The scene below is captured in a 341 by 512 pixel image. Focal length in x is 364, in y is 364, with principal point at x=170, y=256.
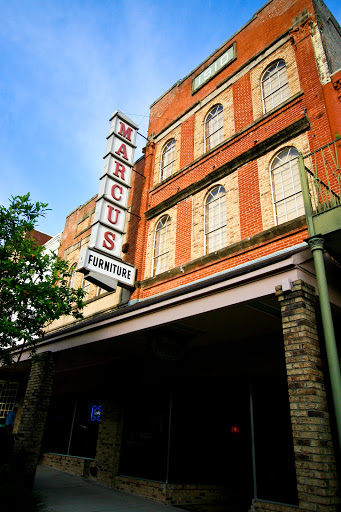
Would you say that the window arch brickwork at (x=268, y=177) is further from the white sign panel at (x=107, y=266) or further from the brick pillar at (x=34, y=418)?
the brick pillar at (x=34, y=418)

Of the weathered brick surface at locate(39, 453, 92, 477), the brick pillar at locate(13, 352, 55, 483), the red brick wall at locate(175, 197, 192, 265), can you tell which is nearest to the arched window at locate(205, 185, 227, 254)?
the red brick wall at locate(175, 197, 192, 265)

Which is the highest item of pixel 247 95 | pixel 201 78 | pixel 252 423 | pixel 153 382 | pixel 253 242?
pixel 201 78

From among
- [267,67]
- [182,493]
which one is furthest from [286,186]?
[182,493]

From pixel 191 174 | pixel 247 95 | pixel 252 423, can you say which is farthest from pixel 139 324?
pixel 247 95

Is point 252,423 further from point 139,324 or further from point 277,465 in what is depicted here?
point 139,324

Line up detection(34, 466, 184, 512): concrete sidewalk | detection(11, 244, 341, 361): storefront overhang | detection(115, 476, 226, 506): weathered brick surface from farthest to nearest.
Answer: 1. detection(115, 476, 226, 506): weathered brick surface
2. detection(34, 466, 184, 512): concrete sidewalk
3. detection(11, 244, 341, 361): storefront overhang

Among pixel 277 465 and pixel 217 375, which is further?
pixel 217 375

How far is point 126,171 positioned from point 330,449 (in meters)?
9.59

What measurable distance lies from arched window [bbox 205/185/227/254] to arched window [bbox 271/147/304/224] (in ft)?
5.25

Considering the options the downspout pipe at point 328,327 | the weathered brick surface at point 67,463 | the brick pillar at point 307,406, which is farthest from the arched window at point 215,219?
the weathered brick surface at point 67,463

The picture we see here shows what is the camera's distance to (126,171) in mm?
11773

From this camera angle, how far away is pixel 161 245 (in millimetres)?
11750

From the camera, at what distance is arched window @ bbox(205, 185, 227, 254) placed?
384 inches

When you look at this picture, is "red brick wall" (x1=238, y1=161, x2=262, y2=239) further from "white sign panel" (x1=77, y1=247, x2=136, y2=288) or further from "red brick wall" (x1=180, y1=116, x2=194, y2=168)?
"white sign panel" (x1=77, y1=247, x2=136, y2=288)
